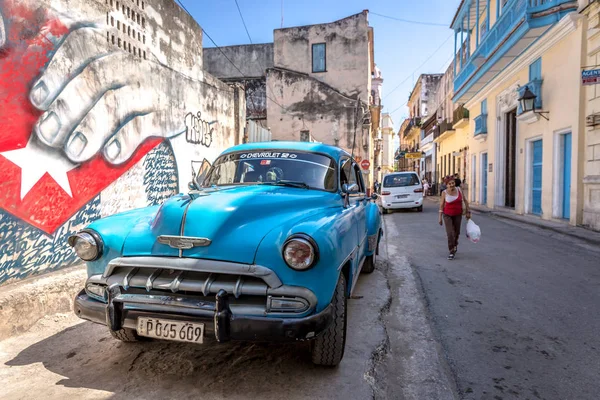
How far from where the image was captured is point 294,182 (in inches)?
141

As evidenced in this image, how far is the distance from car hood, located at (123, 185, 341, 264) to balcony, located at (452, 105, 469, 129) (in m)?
21.8

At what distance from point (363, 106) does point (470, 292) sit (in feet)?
66.9

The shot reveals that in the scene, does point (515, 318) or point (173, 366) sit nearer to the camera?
point (173, 366)

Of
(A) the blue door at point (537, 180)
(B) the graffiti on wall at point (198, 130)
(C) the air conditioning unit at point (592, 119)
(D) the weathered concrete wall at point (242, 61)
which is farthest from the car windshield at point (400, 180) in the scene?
(D) the weathered concrete wall at point (242, 61)

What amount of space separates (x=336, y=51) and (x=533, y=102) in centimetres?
1437

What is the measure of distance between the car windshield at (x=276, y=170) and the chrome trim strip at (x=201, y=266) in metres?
1.31

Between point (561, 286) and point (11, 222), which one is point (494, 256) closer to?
point (561, 286)

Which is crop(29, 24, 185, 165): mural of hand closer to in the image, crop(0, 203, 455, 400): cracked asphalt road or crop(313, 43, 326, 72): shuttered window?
crop(0, 203, 455, 400): cracked asphalt road

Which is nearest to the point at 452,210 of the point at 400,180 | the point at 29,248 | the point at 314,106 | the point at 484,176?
the point at 29,248

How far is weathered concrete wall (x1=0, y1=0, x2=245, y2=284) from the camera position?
13.7ft

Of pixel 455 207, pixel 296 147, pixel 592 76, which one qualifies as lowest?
pixel 455 207

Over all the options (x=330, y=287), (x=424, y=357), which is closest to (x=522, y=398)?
(x=424, y=357)

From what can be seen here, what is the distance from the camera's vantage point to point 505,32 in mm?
13062

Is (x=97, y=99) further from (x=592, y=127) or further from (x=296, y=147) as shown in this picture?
(x=592, y=127)
